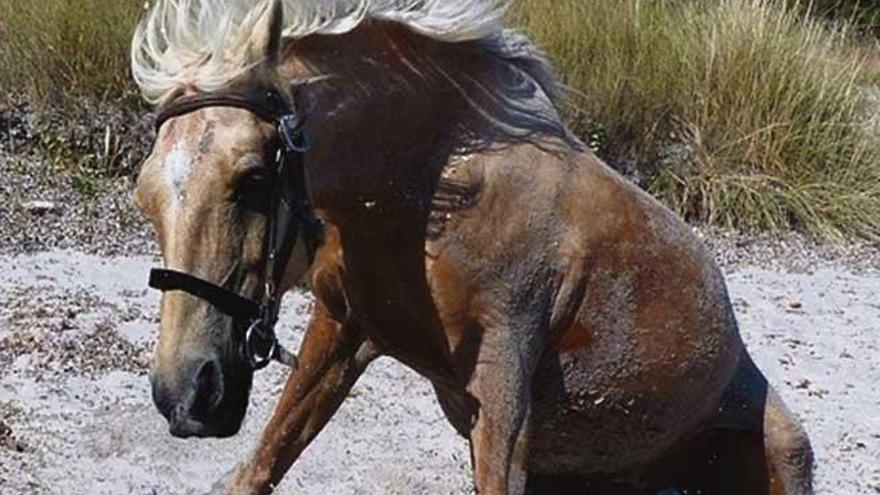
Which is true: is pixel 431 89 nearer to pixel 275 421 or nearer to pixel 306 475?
pixel 275 421

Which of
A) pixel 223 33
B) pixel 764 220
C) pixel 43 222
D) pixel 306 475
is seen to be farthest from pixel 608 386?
pixel 764 220

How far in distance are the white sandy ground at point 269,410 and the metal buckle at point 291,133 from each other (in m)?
2.01

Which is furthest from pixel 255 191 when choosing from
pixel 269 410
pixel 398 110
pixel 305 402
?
pixel 269 410

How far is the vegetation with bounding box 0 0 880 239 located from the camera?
8078mm

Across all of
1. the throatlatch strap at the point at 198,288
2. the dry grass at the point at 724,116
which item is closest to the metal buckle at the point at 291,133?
the throatlatch strap at the point at 198,288

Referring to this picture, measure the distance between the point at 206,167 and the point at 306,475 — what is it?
2274 mm

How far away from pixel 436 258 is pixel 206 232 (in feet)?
2.10

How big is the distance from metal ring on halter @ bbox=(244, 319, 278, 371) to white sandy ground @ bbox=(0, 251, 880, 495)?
1.85 meters

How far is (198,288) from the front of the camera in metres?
2.66

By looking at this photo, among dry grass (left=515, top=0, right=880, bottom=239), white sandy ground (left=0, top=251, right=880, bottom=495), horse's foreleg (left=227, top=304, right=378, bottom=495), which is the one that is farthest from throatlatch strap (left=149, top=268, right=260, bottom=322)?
dry grass (left=515, top=0, right=880, bottom=239)

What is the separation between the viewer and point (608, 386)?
11.4 ft

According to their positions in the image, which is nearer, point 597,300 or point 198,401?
point 198,401

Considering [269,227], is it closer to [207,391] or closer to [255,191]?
[255,191]

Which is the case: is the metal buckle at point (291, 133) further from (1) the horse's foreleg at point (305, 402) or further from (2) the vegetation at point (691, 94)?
(2) the vegetation at point (691, 94)
